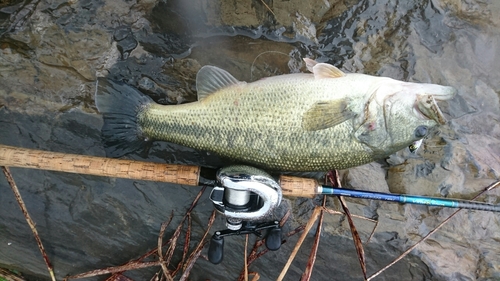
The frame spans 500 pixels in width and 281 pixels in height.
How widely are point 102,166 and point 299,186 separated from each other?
1.35m

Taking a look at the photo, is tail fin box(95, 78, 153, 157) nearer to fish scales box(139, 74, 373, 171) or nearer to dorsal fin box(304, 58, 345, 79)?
fish scales box(139, 74, 373, 171)

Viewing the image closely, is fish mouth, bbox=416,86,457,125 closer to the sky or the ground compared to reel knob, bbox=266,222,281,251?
closer to the sky

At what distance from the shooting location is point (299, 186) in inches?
105

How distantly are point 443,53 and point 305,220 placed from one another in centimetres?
173

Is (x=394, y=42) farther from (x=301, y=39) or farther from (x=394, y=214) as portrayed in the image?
(x=394, y=214)

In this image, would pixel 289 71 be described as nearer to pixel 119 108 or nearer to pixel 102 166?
pixel 119 108

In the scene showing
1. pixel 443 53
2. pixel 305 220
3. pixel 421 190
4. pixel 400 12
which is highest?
pixel 400 12

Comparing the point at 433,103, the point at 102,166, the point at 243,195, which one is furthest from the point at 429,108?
the point at 102,166

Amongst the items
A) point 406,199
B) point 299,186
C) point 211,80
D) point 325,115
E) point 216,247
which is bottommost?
point 216,247

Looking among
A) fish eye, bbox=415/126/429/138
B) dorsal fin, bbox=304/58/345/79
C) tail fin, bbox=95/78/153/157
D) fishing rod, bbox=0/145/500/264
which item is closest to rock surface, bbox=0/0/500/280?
tail fin, bbox=95/78/153/157

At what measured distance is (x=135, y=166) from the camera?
8.97 ft

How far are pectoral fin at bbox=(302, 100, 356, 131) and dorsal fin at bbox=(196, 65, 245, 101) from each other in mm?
574

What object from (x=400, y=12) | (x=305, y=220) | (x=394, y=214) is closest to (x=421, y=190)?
(x=394, y=214)

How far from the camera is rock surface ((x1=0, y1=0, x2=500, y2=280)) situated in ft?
9.83
